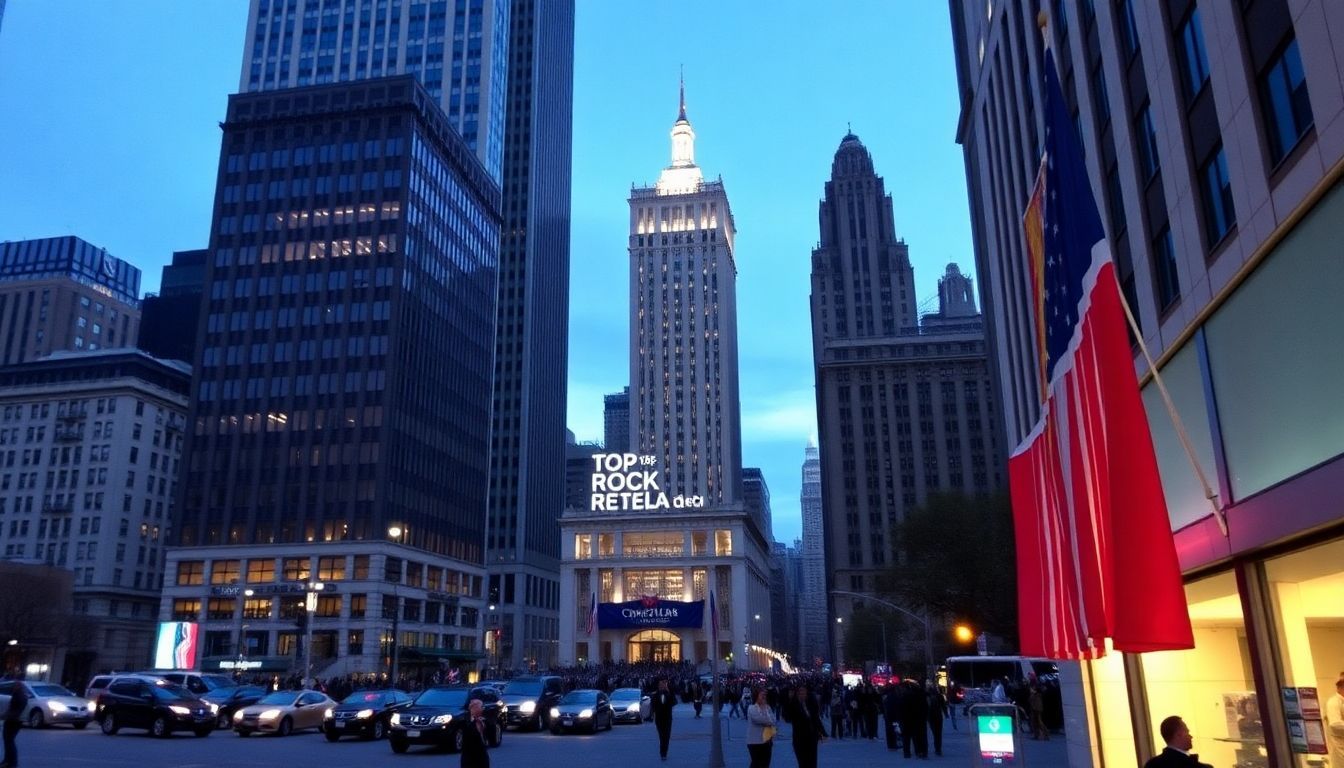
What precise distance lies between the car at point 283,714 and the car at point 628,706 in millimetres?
12897

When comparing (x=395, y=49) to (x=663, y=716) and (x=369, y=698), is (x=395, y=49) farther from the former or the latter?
(x=663, y=716)

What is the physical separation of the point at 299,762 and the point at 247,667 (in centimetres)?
6390

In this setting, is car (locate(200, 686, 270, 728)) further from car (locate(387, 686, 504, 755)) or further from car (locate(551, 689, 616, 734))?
car (locate(387, 686, 504, 755))

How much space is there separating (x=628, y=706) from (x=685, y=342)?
123589 millimetres

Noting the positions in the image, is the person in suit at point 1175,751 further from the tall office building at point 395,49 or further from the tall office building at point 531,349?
the tall office building at point 395,49

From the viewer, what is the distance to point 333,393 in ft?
304

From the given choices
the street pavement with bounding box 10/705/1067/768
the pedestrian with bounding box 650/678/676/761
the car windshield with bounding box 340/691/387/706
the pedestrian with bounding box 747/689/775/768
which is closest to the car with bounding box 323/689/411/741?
the car windshield with bounding box 340/691/387/706

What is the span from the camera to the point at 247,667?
8025cm

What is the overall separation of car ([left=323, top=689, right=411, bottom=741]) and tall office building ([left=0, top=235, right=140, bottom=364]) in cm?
13695

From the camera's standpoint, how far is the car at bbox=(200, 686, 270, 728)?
3622cm

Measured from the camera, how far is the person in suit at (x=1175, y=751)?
8406 mm

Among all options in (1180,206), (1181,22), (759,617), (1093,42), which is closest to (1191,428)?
(1180,206)

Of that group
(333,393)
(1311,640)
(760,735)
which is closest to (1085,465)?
(1311,640)

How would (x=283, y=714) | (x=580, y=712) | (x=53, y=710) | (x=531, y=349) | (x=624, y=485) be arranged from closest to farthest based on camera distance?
(x=283, y=714) → (x=53, y=710) → (x=580, y=712) → (x=624, y=485) → (x=531, y=349)
